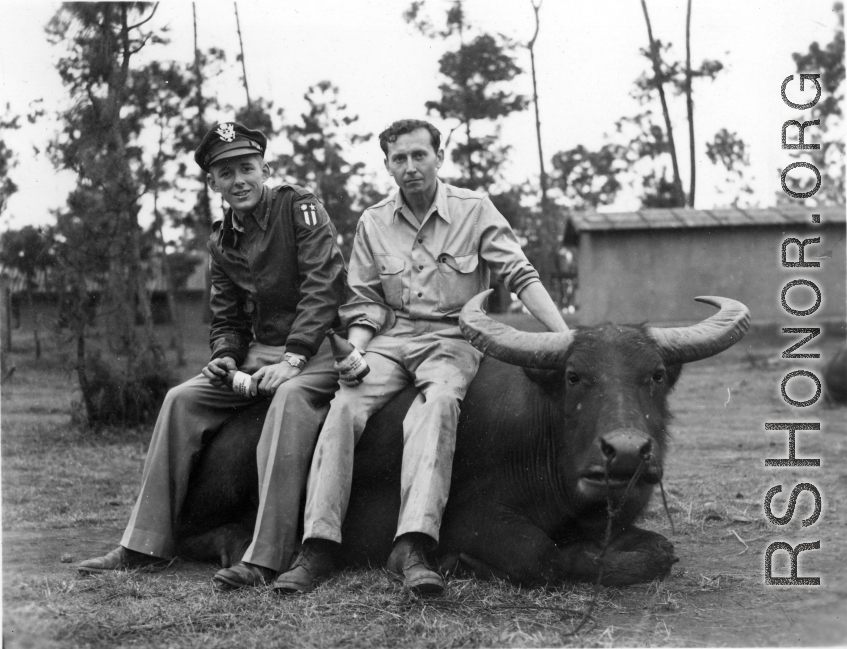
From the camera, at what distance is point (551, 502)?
4.41 m

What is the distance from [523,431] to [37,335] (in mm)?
6003

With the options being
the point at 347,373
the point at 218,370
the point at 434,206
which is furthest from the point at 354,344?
the point at 434,206

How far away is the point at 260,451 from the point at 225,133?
5.85 ft

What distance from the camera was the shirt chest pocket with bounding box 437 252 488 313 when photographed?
A: 4.96m

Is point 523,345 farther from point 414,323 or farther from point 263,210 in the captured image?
point 263,210

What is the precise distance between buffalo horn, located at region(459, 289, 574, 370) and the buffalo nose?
63cm

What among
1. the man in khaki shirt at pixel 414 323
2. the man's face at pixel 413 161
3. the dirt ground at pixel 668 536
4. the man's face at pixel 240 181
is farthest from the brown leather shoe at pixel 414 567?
the man's face at pixel 240 181

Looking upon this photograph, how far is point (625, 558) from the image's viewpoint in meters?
4.14

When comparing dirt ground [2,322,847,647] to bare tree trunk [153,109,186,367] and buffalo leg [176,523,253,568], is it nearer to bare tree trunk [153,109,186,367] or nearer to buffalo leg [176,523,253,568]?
buffalo leg [176,523,253,568]

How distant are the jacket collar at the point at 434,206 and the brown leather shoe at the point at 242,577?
84.0 inches

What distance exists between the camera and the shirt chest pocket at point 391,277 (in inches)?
197

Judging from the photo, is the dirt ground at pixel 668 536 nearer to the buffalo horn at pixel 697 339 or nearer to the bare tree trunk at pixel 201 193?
the buffalo horn at pixel 697 339

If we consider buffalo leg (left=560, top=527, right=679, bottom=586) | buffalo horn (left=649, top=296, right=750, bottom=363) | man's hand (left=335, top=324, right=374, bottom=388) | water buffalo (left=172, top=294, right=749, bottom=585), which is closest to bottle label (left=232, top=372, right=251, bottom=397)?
water buffalo (left=172, top=294, right=749, bottom=585)

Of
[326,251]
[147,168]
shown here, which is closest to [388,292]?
[326,251]
